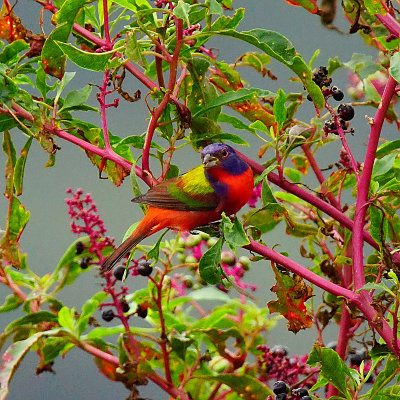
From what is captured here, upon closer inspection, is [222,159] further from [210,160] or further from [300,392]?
[300,392]

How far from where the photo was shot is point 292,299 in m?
1.20

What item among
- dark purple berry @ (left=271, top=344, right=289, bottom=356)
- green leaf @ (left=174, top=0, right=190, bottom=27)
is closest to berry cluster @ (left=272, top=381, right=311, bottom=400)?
dark purple berry @ (left=271, top=344, right=289, bottom=356)

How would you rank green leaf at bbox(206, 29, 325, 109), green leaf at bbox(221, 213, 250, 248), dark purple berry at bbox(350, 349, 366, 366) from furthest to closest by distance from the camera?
dark purple berry at bbox(350, 349, 366, 366) < green leaf at bbox(206, 29, 325, 109) < green leaf at bbox(221, 213, 250, 248)

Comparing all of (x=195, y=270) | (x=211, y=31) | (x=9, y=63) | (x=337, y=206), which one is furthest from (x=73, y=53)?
(x=195, y=270)

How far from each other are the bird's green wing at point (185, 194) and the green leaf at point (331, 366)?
0.37m

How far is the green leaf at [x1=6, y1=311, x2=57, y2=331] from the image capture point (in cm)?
151

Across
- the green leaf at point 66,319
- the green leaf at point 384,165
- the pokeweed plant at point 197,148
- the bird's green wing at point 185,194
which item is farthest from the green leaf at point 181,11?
the green leaf at point 66,319

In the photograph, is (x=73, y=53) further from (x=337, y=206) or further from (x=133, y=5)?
(x=337, y=206)

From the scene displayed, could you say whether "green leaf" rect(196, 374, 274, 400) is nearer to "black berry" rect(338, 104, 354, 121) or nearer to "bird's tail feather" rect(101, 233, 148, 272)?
"bird's tail feather" rect(101, 233, 148, 272)

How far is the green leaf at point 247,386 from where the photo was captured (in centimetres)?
141

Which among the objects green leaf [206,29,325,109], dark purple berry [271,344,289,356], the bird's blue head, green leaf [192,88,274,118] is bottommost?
dark purple berry [271,344,289,356]

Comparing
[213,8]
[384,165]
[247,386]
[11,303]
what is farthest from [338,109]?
[11,303]

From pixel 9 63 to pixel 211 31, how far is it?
0.46 metres

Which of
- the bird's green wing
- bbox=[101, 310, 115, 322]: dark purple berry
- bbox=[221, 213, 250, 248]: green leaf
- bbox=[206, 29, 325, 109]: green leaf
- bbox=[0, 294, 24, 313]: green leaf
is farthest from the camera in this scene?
bbox=[0, 294, 24, 313]: green leaf
